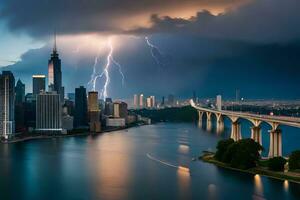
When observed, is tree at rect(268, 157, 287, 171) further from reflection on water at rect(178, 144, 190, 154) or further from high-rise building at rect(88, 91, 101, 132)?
high-rise building at rect(88, 91, 101, 132)

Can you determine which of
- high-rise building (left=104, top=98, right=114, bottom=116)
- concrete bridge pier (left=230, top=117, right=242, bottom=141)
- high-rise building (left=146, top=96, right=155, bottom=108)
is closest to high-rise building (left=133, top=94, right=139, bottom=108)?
high-rise building (left=146, top=96, right=155, bottom=108)

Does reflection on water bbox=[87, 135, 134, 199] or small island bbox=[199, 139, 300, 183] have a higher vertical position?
small island bbox=[199, 139, 300, 183]

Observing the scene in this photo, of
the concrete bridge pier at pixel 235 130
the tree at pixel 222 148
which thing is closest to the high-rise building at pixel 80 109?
the concrete bridge pier at pixel 235 130

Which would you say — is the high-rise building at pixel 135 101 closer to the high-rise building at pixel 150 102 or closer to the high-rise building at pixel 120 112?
the high-rise building at pixel 150 102

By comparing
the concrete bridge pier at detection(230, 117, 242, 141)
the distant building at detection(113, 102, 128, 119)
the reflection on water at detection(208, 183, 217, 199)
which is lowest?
the reflection on water at detection(208, 183, 217, 199)

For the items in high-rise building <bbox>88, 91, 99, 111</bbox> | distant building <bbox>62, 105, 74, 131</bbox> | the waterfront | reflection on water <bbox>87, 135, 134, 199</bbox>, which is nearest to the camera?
the waterfront

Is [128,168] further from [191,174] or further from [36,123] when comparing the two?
[36,123]
